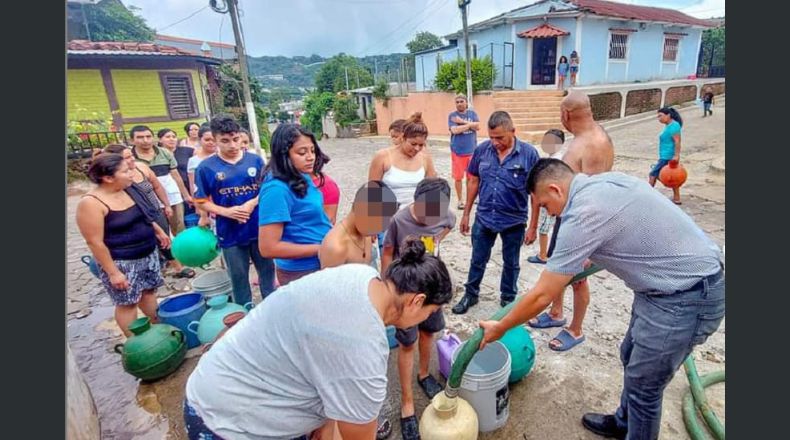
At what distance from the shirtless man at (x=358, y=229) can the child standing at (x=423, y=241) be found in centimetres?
34

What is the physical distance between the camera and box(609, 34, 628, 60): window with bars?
59.0ft

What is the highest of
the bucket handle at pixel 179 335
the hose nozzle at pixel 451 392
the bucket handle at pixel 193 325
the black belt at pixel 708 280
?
the black belt at pixel 708 280

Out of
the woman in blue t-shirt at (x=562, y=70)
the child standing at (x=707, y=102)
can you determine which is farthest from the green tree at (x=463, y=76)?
the child standing at (x=707, y=102)

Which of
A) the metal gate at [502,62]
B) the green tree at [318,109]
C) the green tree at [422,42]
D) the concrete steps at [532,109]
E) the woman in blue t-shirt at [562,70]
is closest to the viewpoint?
the concrete steps at [532,109]

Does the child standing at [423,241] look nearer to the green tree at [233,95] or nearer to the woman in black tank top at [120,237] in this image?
the woman in black tank top at [120,237]

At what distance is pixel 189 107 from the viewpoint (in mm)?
16500

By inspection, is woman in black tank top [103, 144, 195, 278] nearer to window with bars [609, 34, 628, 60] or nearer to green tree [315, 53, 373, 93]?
window with bars [609, 34, 628, 60]

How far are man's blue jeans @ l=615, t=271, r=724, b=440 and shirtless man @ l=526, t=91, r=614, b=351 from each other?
1041 mm

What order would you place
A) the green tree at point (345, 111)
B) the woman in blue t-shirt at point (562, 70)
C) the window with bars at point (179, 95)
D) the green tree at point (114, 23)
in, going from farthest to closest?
the green tree at point (345, 111), the green tree at point (114, 23), the woman in blue t-shirt at point (562, 70), the window with bars at point (179, 95)

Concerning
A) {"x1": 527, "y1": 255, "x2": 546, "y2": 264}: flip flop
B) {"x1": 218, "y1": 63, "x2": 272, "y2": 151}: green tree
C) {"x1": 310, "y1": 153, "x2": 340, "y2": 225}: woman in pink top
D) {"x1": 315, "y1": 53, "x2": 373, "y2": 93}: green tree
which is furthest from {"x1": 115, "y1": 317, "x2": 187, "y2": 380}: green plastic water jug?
{"x1": 315, "y1": 53, "x2": 373, "y2": 93}: green tree

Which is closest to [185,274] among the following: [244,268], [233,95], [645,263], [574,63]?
[244,268]

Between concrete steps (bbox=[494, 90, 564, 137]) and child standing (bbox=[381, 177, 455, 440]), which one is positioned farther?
concrete steps (bbox=[494, 90, 564, 137])

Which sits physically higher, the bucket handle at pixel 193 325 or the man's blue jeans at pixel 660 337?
the man's blue jeans at pixel 660 337

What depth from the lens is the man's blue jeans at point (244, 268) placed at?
11.1 ft
